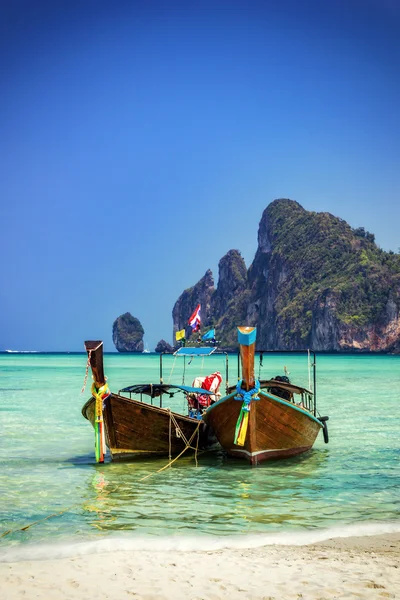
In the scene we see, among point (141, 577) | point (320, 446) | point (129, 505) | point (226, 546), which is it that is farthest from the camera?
point (320, 446)

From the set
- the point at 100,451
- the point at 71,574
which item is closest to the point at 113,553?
the point at 71,574

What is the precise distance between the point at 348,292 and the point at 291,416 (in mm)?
136771

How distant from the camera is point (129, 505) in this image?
10.1 meters

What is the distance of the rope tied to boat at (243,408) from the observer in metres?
12.6

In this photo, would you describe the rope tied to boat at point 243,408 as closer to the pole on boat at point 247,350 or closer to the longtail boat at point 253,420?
the longtail boat at point 253,420

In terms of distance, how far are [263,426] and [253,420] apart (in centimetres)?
43

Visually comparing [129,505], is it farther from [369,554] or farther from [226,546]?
[369,554]

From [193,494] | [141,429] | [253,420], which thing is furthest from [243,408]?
[141,429]

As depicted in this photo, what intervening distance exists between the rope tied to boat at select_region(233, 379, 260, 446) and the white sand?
4894mm

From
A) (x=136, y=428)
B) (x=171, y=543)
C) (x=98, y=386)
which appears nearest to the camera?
(x=171, y=543)

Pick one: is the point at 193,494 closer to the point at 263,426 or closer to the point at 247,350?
the point at 263,426

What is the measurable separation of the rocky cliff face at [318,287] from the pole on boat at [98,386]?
13218 centimetres

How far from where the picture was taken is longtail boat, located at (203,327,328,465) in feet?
41.2

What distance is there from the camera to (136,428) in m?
13.8
